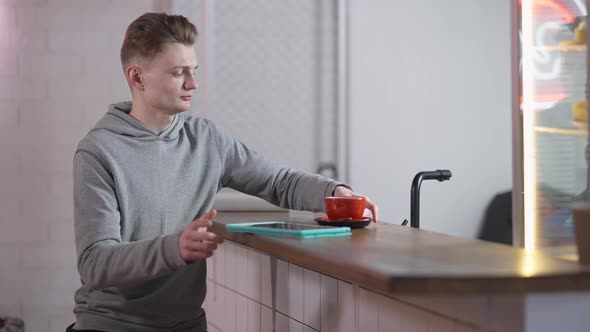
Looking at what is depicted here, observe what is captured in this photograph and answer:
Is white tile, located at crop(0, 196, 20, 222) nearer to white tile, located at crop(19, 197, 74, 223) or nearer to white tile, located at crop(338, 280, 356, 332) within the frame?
white tile, located at crop(19, 197, 74, 223)

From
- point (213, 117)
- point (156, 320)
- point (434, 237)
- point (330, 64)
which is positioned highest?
point (330, 64)

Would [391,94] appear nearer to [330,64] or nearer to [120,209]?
[330,64]

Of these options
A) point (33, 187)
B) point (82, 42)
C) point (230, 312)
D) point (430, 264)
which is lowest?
point (230, 312)

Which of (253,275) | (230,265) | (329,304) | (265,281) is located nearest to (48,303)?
(230,265)

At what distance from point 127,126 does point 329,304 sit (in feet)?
2.31

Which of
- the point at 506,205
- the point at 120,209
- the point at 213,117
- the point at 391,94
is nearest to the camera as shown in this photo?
the point at 120,209

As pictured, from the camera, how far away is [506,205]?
4.39m

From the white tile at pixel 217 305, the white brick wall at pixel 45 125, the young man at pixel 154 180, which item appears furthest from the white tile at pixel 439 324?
the white brick wall at pixel 45 125

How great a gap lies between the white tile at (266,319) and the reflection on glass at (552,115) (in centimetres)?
76

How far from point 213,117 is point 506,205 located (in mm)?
1770

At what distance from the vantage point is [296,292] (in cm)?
219

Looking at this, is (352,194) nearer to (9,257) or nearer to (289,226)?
(289,226)

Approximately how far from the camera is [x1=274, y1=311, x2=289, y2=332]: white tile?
7.45ft

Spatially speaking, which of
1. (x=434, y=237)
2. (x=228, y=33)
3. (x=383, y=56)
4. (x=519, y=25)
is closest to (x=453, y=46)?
(x=383, y=56)
